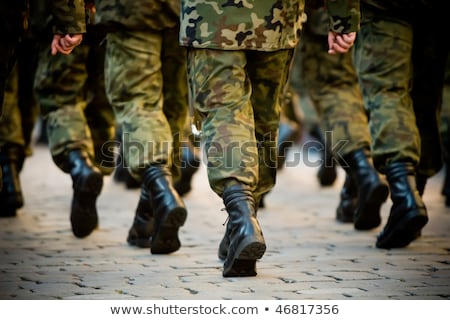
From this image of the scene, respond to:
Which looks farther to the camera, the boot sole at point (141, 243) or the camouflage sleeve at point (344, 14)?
the boot sole at point (141, 243)

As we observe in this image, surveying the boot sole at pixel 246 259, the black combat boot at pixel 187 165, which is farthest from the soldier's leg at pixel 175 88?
the black combat boot at pixel 187 165

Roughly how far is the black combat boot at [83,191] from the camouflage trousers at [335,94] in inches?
53.2

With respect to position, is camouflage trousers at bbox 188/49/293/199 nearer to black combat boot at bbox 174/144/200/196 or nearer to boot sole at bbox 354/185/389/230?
boot sole at bbox 354/185/389/230

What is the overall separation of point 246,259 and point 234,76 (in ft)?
2.48

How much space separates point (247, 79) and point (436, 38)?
126cm

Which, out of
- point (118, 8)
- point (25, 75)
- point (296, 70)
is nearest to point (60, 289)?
point (118, 8)

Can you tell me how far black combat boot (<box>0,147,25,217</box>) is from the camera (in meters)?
6.58

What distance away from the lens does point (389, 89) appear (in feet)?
17.4

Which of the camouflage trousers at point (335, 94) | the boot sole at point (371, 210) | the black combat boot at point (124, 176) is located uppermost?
the camouflage trousers at point (335, 94)

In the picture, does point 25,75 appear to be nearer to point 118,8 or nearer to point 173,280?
point 118,8

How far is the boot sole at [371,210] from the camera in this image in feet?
18.7

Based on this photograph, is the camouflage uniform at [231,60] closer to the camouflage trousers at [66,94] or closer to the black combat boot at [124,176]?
the camouflage trousers at [66,94]

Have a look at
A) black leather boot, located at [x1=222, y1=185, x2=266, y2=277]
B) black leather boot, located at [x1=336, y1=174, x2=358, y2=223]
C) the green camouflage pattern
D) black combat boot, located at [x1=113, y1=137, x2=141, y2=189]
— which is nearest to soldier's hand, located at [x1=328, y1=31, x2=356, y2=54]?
black leather boot, located at [x1=222, y1=185, x2=266, y2=277]

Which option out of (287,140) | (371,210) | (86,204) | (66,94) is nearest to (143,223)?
(86,204)
